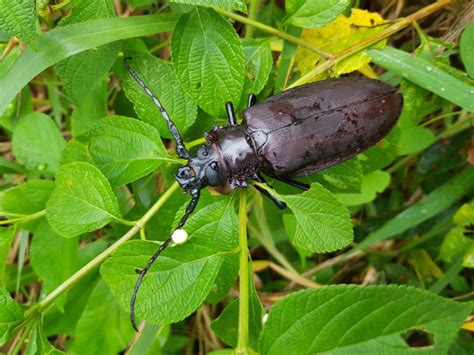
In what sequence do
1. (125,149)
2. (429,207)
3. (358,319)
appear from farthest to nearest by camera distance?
1. (429,207)
2. (125,149)
3. (358,319)

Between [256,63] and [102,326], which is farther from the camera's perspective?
[102,326]

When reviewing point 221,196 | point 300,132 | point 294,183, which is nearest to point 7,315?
point 221,196

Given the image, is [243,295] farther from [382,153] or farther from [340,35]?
[340,35]

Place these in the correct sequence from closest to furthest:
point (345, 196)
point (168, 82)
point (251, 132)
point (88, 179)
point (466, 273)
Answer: point (88, 179), point (168, 82), point (251, 132), point (345, 196), point (466, 273)

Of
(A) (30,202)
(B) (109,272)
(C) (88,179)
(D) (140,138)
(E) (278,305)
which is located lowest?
(E) (278,305)

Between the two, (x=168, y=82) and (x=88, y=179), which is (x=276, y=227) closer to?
(x=168, y=82)

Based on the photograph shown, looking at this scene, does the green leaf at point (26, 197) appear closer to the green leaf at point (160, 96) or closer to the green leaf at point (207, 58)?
the green leaf at point (160, 96)

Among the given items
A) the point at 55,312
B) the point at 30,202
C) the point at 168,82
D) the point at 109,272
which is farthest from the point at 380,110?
the point at 55,312
